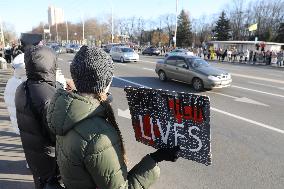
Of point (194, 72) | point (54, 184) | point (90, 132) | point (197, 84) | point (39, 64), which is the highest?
point (39, 64)

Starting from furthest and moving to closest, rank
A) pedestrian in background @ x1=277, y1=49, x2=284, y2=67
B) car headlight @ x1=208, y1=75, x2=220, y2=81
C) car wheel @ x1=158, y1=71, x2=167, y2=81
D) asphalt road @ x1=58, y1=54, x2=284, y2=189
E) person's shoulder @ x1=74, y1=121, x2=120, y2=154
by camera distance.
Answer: pedestrian in background @ x1=277, y1=49, x2=284, y2=67 → car wheel @ x1=158, y1=71, x2=167, y2=81 → car headlight @ x1=208, y1=75, x2=220, y2=81 → asphalt road @ x1=58, y1=54, x2=284, y2=189 → person's shoulder @ x1=74, y1=121, x2=120, y2=154

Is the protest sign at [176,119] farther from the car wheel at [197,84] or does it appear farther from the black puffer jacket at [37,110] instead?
the car wheel at [197,84]

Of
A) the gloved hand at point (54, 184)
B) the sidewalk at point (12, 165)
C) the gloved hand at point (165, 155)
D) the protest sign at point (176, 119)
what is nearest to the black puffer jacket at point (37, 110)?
the gloved hand at point (54, 184)

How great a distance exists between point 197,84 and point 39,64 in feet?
37.5

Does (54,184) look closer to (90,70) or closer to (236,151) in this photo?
(90,70)

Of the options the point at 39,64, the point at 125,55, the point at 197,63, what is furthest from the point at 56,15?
the point at 39,64

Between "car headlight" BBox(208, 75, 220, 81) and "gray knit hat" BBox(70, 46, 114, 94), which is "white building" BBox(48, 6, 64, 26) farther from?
"gray knit hat" BBox(70, 46, 114, 94)

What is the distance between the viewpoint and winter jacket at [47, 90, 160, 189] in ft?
5.19

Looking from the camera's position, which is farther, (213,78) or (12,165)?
(213,78)

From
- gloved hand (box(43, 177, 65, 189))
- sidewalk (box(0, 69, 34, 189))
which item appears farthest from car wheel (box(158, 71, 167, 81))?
gloved hand (box(43, 177, 65, 189))

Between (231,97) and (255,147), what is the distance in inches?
238

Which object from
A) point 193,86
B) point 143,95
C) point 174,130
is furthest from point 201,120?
point 193,86

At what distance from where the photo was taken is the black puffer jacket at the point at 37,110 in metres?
2.63

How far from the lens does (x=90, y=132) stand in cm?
159
